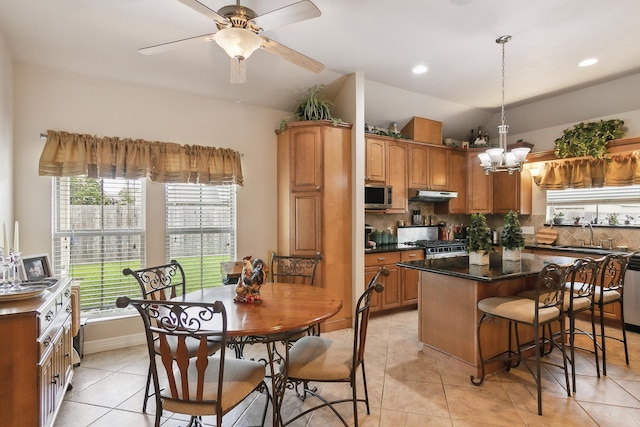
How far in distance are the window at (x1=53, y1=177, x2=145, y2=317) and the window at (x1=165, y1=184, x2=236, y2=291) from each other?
327 mm

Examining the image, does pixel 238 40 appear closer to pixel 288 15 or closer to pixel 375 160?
pixel 288 15

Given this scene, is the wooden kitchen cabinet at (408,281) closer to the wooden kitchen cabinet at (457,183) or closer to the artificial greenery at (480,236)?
the wooden kitchen cabinet at (457,183)

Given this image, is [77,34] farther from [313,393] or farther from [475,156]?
[475,156]

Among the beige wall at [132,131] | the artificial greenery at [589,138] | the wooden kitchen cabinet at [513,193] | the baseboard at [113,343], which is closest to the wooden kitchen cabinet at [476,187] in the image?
the wooden kitchen cabinet at [513,193]

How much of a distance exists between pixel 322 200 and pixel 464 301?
5.92 ft

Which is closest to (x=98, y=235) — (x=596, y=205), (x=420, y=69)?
(x=420, y=69)

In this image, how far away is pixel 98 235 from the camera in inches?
129

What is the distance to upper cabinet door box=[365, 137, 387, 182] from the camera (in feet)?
14.5

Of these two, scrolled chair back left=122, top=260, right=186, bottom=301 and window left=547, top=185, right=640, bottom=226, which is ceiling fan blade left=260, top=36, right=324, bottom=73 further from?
window left=547, top=185, right=640, bottom=226

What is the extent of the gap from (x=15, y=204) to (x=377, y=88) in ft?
13.3

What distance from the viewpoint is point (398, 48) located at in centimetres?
322

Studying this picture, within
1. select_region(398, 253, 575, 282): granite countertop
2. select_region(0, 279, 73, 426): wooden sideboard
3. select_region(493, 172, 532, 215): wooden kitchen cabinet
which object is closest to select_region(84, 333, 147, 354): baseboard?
select_region(0, 279, 73, 426): wooden sideboard

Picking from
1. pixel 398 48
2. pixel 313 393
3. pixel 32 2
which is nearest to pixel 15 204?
pixel 32 2

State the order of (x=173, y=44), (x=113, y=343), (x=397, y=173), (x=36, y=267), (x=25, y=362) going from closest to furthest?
(x=25, y=362), (x=173, y=44), (x=36, y=267), (x=113, y=343), (x=397, y=173)
